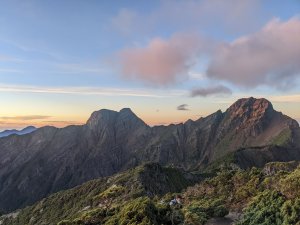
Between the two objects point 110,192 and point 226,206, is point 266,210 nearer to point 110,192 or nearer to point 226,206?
point 226,206

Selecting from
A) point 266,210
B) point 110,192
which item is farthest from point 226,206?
point 110,192

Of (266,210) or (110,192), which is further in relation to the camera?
(110,192)

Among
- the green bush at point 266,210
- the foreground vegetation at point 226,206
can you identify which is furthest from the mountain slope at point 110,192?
the green bush at point 266,210

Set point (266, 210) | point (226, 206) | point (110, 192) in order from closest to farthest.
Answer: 1. point (266, 210)
2. point (226, 206)
3. point (110, 192)

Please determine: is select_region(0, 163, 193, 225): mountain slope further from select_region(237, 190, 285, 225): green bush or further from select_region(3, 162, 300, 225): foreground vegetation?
select_region(237, 190, 285, 225): green bush

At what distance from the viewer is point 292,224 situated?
168 ft

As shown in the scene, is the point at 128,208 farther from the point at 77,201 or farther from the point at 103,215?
the point at 77,201

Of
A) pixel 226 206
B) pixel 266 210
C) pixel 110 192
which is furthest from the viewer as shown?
pixel 110 192

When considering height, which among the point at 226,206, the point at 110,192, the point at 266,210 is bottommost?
the point at 110,192

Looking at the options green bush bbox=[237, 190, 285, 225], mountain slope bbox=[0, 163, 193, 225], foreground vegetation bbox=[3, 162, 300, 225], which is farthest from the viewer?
mountain slope bbox=[0, 163, 193, 225]

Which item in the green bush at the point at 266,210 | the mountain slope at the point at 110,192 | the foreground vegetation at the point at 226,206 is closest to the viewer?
the foreground vegetation at the point at 226,206

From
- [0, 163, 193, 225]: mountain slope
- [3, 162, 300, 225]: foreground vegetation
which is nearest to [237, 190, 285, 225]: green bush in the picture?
[3, 162, 300, 225]: foreground vegetation

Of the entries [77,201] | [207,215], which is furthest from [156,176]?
[207,215]

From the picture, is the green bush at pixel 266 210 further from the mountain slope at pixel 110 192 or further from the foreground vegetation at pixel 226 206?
the mountain slope at pixel 110 192
